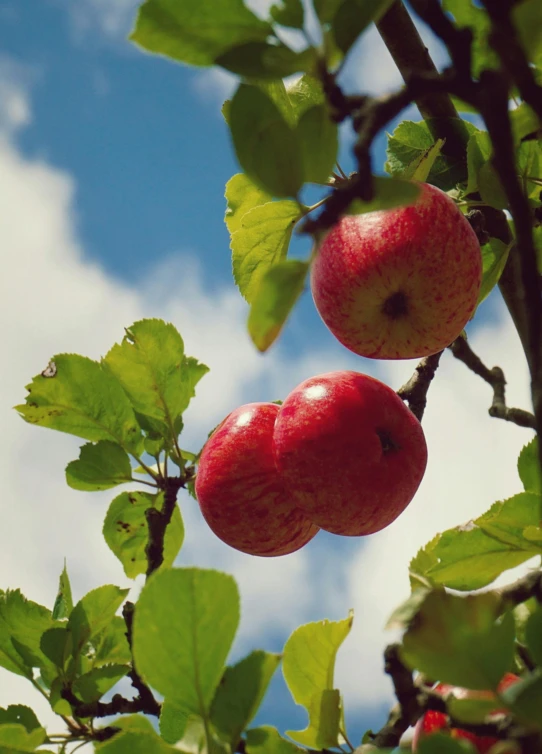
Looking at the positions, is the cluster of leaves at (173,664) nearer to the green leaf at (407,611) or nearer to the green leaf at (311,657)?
the green leaf at (311,657)

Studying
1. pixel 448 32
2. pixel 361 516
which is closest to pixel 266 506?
pixel 361 516

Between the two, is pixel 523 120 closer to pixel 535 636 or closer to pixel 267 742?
pixel 535 636

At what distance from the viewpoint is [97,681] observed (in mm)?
1726

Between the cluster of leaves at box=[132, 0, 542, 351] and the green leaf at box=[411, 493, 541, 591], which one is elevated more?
the cluster of leaves at box=[132, 0, 542, 351]

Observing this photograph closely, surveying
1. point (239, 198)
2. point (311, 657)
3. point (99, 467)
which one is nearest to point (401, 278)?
point (239, 198)

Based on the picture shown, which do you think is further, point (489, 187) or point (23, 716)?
point (489, 187)

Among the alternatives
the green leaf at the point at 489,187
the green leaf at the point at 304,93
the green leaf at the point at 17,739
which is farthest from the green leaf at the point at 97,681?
the green leaf at the point at 304,93

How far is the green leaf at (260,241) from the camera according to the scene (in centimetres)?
205

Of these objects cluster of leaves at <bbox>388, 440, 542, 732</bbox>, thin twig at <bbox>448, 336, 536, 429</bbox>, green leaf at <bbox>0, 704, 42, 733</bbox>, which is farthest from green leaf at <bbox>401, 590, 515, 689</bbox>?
thin twig at <bbox>448, 336, 536, 429</bbox>

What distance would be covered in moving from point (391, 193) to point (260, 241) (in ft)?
4.55

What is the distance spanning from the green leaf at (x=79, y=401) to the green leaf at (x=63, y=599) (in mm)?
424

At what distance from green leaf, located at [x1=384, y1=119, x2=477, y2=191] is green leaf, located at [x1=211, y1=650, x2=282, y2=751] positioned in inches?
60.8

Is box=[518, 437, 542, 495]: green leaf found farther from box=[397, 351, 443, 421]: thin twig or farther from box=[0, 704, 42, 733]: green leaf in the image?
box=[0, 704, 42, 733]: green leaf

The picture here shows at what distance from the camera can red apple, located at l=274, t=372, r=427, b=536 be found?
188cm
